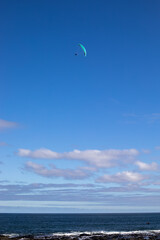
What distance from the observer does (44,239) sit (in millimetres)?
53344

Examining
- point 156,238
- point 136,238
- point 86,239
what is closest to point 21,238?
point 86,239

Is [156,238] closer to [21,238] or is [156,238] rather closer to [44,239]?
[44,239]

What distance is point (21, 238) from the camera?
5447 cm

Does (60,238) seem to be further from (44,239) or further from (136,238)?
(136,238)

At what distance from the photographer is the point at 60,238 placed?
5419cm

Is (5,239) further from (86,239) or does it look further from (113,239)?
(113,239)

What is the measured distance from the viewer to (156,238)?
53.6m

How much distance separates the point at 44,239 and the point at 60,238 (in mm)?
3214

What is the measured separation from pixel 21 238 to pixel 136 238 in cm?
2303

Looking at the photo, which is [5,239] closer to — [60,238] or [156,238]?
[60,238]

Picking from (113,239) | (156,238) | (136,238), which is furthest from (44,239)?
(156,238)

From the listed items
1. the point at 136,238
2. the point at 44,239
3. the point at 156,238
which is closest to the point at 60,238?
the point at 44,239

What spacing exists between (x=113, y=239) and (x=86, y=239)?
5264mm

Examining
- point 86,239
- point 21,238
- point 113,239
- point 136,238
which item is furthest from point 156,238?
point 21,238
